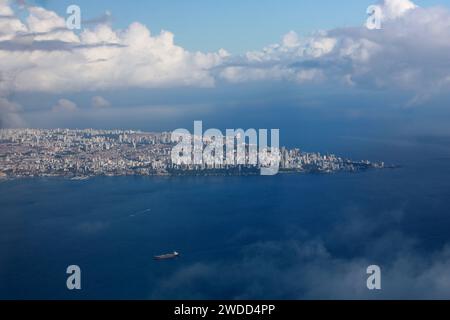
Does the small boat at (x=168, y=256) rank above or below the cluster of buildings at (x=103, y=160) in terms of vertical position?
below
